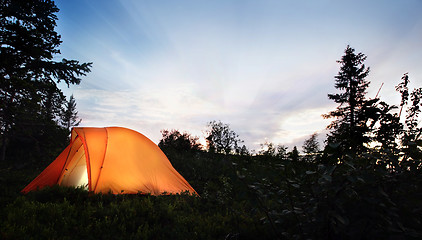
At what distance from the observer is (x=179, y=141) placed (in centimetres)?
1670

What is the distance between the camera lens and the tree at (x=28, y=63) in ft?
34.7

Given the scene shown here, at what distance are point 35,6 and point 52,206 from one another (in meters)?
14.6

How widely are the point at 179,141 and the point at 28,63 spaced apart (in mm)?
10825

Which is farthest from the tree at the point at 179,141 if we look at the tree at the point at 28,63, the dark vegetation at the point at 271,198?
the tree at the point at 28,63

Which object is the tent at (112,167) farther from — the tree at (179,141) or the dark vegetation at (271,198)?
the tree at (179,141)

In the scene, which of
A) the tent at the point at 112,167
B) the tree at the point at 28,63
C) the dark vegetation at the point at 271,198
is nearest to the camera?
the dark vegetation at the point at 271,198

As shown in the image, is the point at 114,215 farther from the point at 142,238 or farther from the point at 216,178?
the point at 216,178

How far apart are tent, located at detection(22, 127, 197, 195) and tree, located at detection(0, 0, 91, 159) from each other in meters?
5.50

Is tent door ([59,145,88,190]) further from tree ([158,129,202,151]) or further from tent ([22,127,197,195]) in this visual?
tree ([158,129,202,151])

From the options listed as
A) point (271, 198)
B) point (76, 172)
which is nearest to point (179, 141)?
point (76, 172)

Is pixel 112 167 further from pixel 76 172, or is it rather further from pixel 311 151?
pixel 311 151

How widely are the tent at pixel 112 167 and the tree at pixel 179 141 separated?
889 cm

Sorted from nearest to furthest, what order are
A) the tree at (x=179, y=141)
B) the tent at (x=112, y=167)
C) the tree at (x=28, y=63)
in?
the tent at (x=112, y=167)
the tree at (x=28, y=63)
the tree at (x=179, y=141)

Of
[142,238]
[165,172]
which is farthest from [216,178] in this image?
[142,238]
